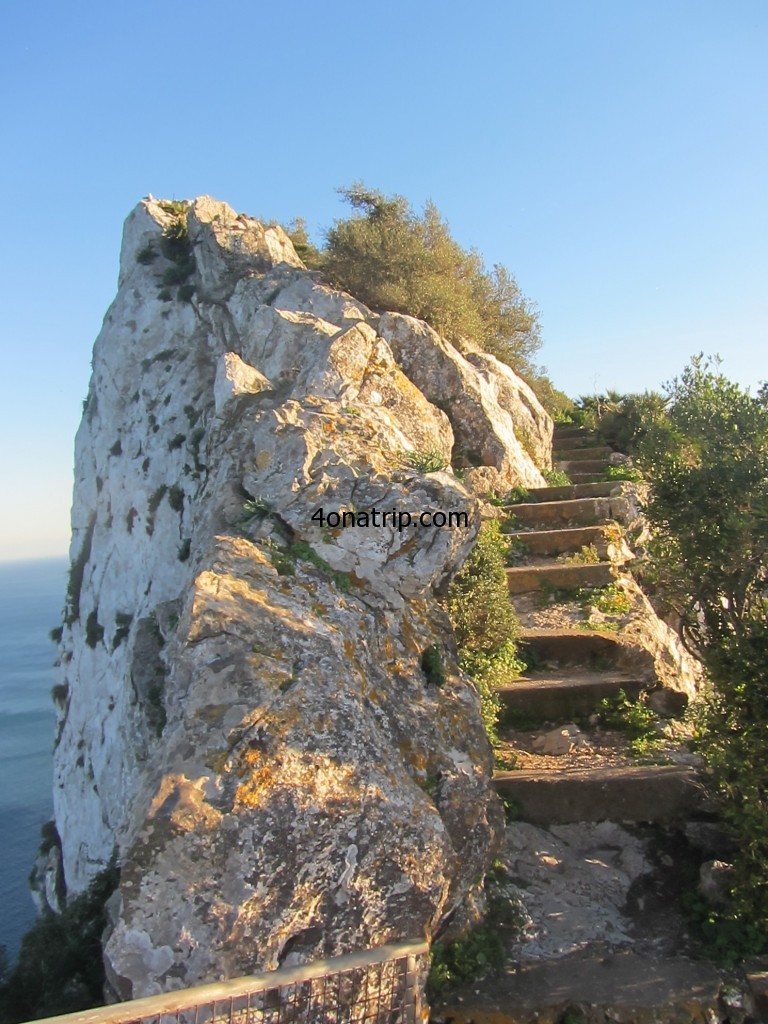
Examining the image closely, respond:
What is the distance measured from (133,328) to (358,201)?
23.7ft

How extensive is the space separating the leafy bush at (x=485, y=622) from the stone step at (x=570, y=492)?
15.3 ft

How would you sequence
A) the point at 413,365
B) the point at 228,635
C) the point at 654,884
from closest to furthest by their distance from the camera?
the point at 228,635
the point at 654,884
the point at 413,365

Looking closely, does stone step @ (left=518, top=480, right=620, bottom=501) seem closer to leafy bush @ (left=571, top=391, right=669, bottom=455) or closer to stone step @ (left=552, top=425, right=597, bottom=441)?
leafy bush @ (left=571, top=391, right=669, bottom=455)

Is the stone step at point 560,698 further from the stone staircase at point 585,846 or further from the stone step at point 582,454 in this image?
the stone step at point 582,454

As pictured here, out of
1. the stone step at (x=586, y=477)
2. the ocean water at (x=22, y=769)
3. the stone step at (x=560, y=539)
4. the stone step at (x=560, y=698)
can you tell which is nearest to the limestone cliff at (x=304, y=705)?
the stone step at (x=560, y=698)

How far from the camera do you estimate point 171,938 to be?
12.2ft

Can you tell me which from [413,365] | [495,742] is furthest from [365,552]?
[413,365]

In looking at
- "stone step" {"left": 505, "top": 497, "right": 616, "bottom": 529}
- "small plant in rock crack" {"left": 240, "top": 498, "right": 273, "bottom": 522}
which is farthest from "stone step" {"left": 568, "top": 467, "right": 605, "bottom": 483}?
"small plant in rock crack" {"left": 240, "top": 498, "right": 273, "bottom": 522}

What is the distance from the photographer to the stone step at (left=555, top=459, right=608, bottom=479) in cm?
1552

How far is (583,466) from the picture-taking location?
51.9ft

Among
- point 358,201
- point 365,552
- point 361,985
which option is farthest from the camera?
point 358,201

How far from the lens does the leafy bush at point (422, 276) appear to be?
631 inches

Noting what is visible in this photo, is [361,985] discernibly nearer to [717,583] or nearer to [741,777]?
[741,777]

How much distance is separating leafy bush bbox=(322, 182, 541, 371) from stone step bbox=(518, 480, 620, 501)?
197 inches
